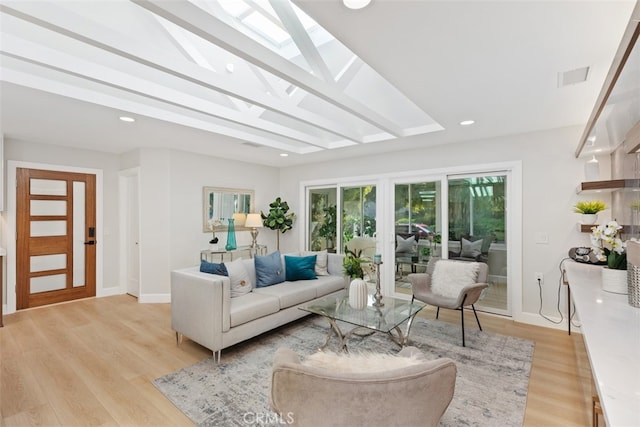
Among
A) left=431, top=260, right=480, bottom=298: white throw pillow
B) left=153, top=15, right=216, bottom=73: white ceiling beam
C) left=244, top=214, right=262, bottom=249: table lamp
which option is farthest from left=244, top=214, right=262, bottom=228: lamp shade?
left=431, top=260, right=480, bottom=298: white throw pillow

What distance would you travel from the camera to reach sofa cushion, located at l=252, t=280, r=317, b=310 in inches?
128

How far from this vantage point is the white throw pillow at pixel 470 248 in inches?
158

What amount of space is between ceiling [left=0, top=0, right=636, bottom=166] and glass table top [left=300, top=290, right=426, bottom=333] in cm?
189

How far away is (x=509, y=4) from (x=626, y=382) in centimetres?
164

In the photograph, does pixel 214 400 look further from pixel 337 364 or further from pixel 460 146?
pixel 460 146

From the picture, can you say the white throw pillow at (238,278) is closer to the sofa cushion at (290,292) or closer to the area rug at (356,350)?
the sofa cushion at (290,292)

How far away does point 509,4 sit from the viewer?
4.71 feet

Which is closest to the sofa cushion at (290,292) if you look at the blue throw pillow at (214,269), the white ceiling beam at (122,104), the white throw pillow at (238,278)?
the white throw pillow at (238,278)

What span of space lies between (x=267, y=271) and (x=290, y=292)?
447 millimetres

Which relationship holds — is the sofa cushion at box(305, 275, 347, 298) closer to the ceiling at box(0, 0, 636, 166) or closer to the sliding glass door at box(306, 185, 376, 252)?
the sliding glass door at box(306, 185, 376, 252)

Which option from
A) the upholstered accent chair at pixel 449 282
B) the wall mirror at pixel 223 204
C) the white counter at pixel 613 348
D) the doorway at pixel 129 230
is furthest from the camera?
the wall mirror at pixel 223 204

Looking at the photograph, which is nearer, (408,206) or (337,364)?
(337,364)

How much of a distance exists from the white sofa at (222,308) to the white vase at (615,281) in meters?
2.66

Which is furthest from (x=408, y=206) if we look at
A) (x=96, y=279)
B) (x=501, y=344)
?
(x=96, y=279)
